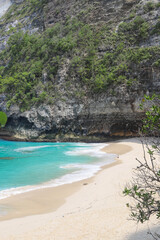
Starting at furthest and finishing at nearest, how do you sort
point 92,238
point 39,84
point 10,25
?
point 10,25 → point 39,84 → point 92,238

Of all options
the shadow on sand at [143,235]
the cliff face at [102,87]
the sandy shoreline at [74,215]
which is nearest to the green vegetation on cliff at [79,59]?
the cliff face at [102,87]

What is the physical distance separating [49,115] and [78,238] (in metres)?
21.2

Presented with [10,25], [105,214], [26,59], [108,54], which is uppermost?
[10,25]

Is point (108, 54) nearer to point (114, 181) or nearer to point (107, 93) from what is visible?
point (107, 93)

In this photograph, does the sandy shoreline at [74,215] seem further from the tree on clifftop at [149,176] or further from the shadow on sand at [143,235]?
the tree on clifftop at [149,176]

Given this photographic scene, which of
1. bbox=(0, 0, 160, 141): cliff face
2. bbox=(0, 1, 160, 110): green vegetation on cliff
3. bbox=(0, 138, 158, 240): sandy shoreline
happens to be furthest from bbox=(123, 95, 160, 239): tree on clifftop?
bbox=(0, 1, 160, 110): green vegetation on cliff

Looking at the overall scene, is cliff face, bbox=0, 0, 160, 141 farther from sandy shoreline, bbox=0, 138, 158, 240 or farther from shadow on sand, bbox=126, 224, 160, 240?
shadow on sand, bbox=126, 224, 160, 240

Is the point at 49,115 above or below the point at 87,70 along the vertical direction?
below

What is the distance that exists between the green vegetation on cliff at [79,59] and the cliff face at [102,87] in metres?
0.10

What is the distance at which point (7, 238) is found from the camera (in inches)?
167

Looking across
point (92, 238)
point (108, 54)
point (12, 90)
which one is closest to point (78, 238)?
point (92, 238)

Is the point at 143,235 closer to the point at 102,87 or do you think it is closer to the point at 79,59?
the point at 102,87

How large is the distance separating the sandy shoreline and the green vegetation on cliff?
14.8 metres

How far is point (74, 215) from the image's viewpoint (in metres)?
5.19
